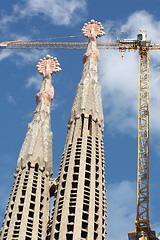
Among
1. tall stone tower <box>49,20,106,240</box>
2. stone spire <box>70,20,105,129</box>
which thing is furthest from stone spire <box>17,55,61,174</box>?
stone spire <box>70,20,105,129</box>

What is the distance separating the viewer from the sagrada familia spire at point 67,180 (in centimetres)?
7281

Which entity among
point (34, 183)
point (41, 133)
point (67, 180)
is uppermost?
point (41, 133)

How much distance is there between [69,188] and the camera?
75.6 metres

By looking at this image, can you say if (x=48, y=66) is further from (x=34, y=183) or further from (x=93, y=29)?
(x=34, y=183)

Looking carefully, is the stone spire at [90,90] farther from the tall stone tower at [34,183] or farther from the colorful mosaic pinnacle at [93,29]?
the tall stone tower at [34,183]

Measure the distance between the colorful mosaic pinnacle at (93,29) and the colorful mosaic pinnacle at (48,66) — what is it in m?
5.88

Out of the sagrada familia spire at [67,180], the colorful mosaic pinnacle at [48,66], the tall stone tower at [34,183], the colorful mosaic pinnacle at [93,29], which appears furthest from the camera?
the colorful mosaic pinnacle at [93,29]

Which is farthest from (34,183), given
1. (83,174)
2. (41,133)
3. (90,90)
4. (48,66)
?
(48,66)

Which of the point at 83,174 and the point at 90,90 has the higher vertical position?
the point at 90,90

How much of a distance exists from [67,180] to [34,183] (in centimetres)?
592

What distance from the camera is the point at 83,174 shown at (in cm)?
7675

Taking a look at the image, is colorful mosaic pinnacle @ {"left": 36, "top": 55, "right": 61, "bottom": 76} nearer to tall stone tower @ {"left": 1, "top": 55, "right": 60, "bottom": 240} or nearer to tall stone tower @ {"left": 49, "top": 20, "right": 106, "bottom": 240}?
tall stone tower @ {"left": 1, "top": 55, "right": 60, "bottom": 240}

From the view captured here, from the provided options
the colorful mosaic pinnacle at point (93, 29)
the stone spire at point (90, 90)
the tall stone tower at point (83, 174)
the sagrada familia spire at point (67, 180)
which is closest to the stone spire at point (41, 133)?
the sagrada familia spire at point (67, 180)

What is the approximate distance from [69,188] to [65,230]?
5846 mm
